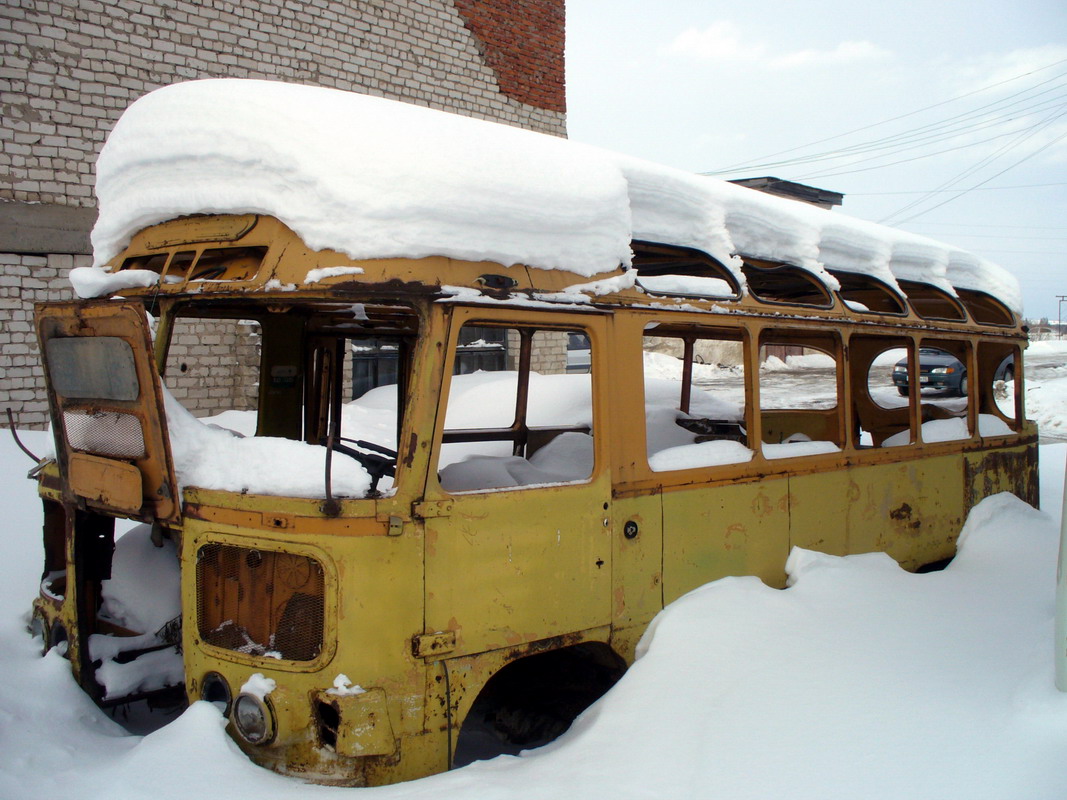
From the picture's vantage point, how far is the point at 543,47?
13133 millimetres

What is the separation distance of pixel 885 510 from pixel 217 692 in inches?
147

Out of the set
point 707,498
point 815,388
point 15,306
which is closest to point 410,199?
point 707,498

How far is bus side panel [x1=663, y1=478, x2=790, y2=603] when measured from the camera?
3393 millimetres

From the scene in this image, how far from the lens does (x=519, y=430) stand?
195 inches

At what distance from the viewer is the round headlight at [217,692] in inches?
107

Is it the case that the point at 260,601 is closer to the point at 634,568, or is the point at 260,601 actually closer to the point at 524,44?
the point at 634,568

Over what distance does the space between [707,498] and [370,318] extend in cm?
199

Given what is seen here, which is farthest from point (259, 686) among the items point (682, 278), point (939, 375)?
point (939, 375)

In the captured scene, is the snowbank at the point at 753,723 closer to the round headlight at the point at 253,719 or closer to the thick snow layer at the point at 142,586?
the round headlight at the point at 253,719

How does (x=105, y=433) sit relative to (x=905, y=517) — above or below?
above

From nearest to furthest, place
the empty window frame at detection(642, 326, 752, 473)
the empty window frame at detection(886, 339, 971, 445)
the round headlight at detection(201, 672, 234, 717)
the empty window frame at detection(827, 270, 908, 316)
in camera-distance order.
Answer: the round headlight at detection(201, 672, 234, 717) < the empty window frame at detection(642, 326, 752, 473) < the empty window frame at detection(827, 270, 908, 316) < the empty window frame at detection(886, 339, 971, 445)

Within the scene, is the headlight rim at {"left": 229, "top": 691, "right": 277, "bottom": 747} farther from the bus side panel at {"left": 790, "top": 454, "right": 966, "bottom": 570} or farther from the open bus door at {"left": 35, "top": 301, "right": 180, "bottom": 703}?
the bus side panel at {"left": 790, "top": 454, "right": 966, "bottom": 570}

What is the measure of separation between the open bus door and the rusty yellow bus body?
12 millimetres

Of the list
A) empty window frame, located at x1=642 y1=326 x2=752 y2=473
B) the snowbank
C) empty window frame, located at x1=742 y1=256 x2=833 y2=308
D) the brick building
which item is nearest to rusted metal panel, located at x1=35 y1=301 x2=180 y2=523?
the snowbank
